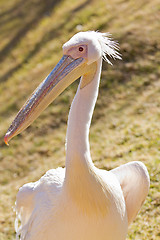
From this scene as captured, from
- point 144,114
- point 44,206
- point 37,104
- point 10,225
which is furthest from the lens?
point 144,114

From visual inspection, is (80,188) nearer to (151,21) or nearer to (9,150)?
(9,150)

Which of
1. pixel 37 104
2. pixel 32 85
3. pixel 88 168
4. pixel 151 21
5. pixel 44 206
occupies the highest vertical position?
pixel 37 104

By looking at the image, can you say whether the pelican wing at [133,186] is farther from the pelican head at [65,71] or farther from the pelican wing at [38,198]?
the pelican head at [65,71]

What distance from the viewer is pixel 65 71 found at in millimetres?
2592

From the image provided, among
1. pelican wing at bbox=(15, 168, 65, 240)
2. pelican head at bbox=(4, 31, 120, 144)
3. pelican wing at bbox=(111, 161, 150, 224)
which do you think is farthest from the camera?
pelican wing at bbox=(111, 161, 150, 224)

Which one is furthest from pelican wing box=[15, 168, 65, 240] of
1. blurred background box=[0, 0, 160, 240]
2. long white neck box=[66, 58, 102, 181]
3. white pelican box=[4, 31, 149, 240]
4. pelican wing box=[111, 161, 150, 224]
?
blurred background box=[0, 0, 160, 240]

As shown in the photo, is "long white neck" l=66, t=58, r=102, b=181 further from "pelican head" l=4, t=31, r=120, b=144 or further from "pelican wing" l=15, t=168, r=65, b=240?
"pelican wing" l=15, t=168, r=65, b=240

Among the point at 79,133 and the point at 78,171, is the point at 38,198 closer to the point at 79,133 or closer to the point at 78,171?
the point at 78,171

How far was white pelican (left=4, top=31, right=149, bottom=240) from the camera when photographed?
2559 mm

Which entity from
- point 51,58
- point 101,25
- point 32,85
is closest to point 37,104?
point 32,85

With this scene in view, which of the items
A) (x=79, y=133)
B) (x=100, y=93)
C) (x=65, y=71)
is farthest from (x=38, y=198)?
(x=100, y=93)

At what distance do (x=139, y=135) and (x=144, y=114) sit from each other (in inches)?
26.7

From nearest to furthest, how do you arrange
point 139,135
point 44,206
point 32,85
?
point 44,206 → point 139,135 → point 32,85

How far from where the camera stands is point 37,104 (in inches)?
100
